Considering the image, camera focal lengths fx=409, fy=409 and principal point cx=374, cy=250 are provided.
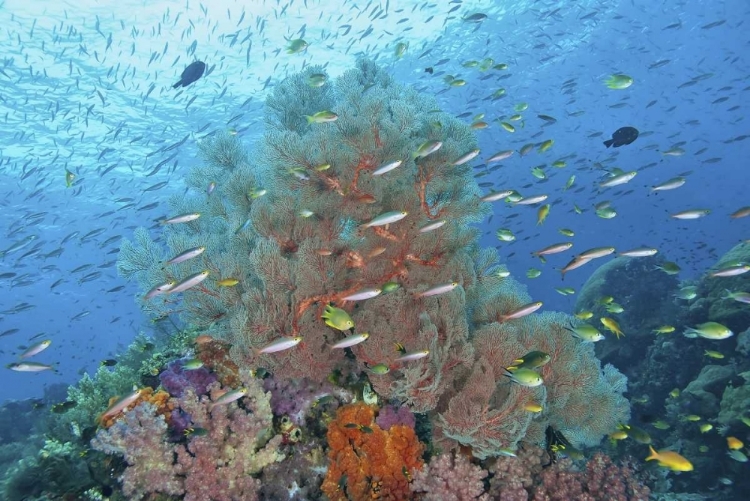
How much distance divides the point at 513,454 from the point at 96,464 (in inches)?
204

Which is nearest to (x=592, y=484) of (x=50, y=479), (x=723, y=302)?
(x=50, y=479)

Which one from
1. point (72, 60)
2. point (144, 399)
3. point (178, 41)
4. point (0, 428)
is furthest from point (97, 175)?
point (144, 399)

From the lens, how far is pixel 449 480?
16.2ft

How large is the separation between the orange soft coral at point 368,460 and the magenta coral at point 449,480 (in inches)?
9.3

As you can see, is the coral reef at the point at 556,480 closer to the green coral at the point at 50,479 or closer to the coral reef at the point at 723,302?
the green coral at the point at 50,479

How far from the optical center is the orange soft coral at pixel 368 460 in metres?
5.14

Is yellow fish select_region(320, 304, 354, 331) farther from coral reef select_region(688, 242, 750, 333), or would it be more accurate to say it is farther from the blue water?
coral reef select_region(688, 242, 750, 333)

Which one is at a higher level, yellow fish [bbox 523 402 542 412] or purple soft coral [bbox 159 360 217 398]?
purple soft coral [bbox 159 360 217 398]

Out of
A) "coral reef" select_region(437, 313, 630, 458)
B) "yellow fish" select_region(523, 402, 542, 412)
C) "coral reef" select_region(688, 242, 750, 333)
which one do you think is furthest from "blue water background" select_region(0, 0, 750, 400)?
"yellow fish" select_region(523, 402, 542, 412)

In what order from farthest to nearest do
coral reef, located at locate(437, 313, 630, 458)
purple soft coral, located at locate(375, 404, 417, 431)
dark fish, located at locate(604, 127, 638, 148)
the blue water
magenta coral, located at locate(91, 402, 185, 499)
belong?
1. the blue water
2. dark fish, located at locate(604, 127, 638, 148)
3. purple soft coral, located at locate(375, 404, 417, 431)
4. coral reef, located at locate(437, 313, 630, 458)
5. magenta coral, located at locate(91, 402, 185, 499)

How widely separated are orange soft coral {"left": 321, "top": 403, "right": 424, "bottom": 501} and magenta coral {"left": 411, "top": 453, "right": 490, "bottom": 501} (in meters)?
0.24

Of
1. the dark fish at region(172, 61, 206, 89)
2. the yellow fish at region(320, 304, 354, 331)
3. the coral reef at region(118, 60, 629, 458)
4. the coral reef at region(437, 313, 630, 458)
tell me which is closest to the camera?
the yellow fish at region(320, 304, 354, 331)

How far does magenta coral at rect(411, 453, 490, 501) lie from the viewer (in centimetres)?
489

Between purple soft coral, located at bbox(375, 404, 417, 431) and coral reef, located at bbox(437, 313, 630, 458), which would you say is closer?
coral reef, located at bbox(437, 313, 630, 458)
